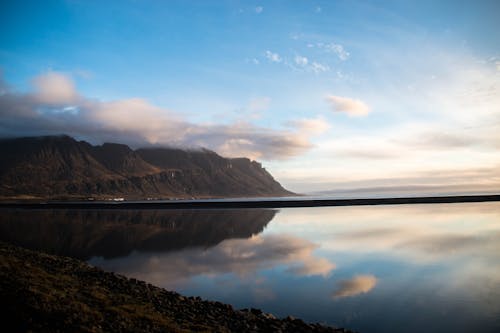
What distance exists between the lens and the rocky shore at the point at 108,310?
36.4 feet

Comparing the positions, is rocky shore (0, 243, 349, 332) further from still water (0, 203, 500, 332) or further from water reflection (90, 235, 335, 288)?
water reflection (90, 235, 335, 288)

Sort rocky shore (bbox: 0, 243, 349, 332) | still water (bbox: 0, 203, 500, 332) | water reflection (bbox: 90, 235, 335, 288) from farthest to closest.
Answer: water reflection (bbox: 90, 235, 335, 288) < still water (bbox: 0, 203, 500, 332) < rocky shore (bbox: 0, 243, 349, 332)

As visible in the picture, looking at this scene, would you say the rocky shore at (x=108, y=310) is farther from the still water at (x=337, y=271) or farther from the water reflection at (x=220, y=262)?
the water reflection at (x=220, y=262)

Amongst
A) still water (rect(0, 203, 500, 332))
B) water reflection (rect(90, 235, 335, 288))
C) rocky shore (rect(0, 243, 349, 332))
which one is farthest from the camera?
water reflection (rect(90, 235, 335, 288))

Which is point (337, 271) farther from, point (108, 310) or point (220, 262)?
point (108, 310)

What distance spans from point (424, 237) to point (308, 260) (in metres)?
18.1

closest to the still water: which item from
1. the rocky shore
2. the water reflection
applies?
the water reflection

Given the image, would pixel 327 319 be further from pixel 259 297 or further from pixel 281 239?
pixel 281 239

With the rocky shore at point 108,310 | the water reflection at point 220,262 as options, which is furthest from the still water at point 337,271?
the rocky shore at point 108,310

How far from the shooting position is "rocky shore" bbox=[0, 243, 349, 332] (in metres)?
11.1

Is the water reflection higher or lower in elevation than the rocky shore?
lower

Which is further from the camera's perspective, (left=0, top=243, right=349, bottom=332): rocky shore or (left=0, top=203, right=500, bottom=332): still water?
(left=0, top=203, right=500, bottom=332): still water

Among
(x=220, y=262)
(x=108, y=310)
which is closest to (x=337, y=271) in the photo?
(x=220, y=262)

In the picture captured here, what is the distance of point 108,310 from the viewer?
1290 centimetres
